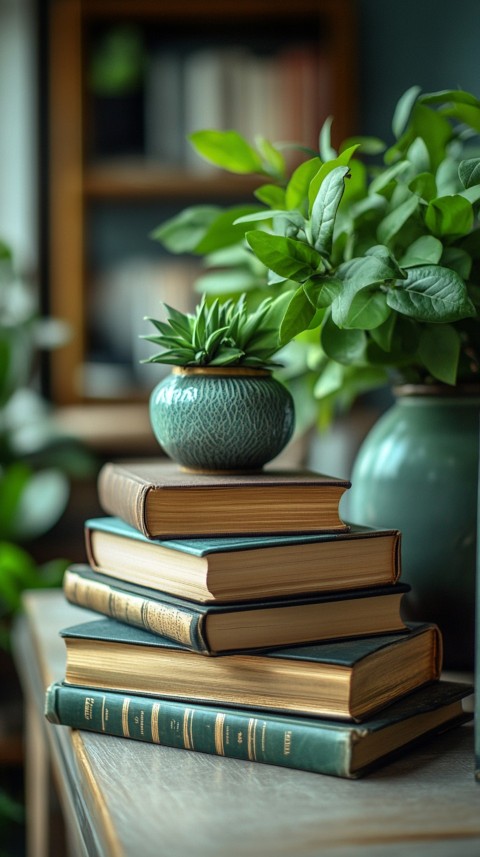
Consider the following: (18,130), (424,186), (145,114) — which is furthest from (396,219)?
(18,130)

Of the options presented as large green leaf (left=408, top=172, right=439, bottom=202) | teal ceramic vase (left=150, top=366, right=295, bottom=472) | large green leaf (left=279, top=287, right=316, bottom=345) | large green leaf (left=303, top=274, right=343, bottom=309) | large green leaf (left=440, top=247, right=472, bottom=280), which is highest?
large green leaf (left=408, top=172, right=439, bottom=202)

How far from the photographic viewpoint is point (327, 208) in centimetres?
61

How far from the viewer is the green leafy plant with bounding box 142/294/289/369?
0.67 m

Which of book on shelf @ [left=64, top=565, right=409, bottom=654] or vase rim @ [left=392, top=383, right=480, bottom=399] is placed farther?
vase rim @ [left=392, top=383, right=480, bottom=399]

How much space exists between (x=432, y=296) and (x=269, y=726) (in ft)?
0.94

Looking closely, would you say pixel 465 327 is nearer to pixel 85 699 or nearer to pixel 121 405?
pixel 85 699

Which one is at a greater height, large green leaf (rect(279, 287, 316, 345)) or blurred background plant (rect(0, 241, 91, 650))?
large green leaf (rect(279, 287, 316, 345))

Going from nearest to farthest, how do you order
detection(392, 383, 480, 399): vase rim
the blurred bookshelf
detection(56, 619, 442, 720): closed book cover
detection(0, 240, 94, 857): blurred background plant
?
1. detection(56, 619, 442, 720): closed book cover
2. detection(392, 383, 480, 399): vase rim
3. detection(0, 240, 94, 857): blurred background plant
4. the blurred bookshelf

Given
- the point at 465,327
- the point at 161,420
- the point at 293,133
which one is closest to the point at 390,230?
the point at 465,327

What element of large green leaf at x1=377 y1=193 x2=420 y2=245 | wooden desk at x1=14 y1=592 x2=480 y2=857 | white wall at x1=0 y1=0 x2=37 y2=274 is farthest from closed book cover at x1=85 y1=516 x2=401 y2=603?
white wall at x1=0 y1=0 x2=37 y2=274

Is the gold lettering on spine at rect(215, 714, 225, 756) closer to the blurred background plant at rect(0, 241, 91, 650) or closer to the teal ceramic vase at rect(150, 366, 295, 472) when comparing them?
the teal ceramic vase at rect(150, 366, 295, 472)

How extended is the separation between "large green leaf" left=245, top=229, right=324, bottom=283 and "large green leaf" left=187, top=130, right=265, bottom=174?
20 centimetres

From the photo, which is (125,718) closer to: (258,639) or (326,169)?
(258,639)

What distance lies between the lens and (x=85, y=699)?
0.63m
